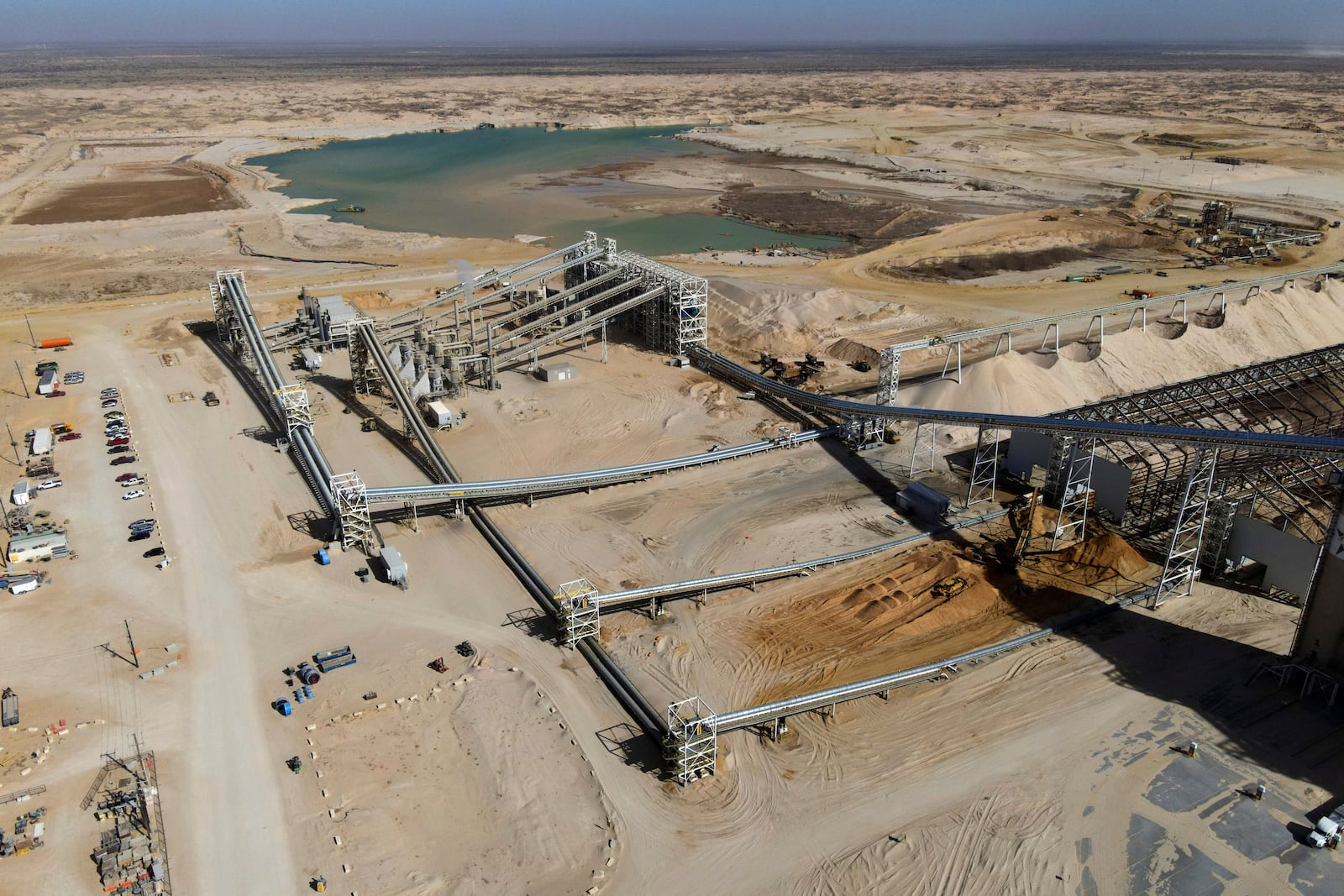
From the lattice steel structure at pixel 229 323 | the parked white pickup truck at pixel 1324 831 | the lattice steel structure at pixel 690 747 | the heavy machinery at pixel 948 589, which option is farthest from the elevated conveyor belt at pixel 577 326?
the parked white pickup truck at pixel 1324 831

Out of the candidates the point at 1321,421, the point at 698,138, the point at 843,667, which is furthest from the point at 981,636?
the point at 698,138

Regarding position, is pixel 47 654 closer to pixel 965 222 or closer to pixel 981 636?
pixel 981 636

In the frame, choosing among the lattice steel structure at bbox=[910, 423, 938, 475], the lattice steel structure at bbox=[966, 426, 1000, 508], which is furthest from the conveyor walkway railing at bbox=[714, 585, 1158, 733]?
the lattice steel structure at bbox=[910, 423, 938, 475]

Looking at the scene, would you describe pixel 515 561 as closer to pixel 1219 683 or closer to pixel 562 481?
pixel 562 481

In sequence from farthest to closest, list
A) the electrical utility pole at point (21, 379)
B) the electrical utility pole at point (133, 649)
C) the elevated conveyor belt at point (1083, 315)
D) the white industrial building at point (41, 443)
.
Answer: the electrical utility pole at point (21, 379) → the elevated conveyor belt at point (1083, 315) → the white industrial building at point (41, 443) → the electrical utility pole at point (133, 649)

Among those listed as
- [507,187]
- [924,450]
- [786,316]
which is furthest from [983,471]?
[507,187]

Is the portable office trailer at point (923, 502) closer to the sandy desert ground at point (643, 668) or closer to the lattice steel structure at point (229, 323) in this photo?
the sandy desert ground at point (643, 668)
